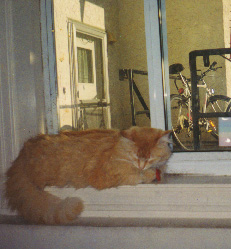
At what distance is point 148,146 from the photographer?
1502 mm

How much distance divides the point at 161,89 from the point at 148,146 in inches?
15.1

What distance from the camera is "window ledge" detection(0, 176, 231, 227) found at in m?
1.46

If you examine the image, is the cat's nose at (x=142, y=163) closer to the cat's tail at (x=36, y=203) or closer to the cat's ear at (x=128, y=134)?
the cat's ear at (x=128, y=134)

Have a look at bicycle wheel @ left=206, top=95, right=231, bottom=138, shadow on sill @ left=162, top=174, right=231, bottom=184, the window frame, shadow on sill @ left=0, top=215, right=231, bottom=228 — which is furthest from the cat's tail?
bicycle wheel @ left=206, top=95, right=231, bottom=138

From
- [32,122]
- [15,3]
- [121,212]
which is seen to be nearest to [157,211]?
[121,212]

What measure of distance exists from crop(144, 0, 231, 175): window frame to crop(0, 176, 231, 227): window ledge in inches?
2.9

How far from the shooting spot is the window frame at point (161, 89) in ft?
5.39

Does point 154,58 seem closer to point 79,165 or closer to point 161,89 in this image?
point 161,89

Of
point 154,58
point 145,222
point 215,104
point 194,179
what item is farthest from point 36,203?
point 215,104

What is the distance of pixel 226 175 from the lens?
159 centimetres

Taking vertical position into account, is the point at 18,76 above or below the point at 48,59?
below

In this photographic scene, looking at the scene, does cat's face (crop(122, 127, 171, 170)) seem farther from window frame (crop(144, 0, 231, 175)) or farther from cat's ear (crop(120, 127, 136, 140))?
window frame (crop(144, 0, 231, 175))

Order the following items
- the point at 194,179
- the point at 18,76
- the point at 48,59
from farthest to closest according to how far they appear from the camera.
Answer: the point at 48,59 → the point at 18,76 → the point at 194,179

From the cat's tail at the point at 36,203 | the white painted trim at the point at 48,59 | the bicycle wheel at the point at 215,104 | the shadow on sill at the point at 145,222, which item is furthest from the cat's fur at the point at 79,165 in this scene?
the bicycle wheel at the point at 215,104
